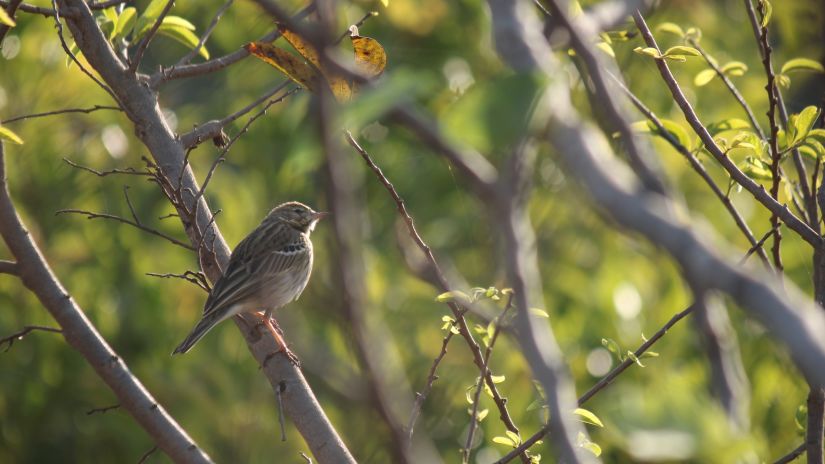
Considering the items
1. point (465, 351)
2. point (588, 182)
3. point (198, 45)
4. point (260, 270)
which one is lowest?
point (465, 351)

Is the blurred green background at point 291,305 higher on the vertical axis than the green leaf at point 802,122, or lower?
lower

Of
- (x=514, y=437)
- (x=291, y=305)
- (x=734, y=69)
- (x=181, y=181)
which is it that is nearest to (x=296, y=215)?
(x=291, y=305)

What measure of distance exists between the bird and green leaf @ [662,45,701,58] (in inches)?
74.7

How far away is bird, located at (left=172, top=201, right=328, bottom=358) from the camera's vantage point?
419 cm

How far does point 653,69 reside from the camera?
6309 mm

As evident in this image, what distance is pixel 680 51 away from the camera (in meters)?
2.58

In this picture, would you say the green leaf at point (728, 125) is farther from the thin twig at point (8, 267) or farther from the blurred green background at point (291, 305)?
the thin twig at point (8, 267)

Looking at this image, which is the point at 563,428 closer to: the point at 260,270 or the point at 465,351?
the point at 260,270

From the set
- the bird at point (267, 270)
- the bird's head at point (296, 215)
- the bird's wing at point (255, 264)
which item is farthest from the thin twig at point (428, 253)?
the bird's head at point (296, 215)

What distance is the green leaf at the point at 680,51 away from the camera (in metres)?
2.51

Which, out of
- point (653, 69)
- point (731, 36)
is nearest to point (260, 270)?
point (653, 69)

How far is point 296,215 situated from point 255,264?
0.58m

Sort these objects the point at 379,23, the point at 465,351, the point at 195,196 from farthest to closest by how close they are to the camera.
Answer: the point at 379,23 → the point at 465,351 → the point at 195,196

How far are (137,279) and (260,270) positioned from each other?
159 cm
